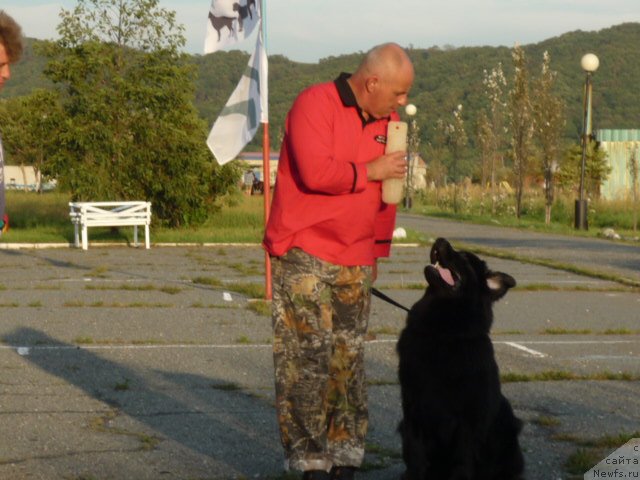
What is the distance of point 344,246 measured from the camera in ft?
17.9

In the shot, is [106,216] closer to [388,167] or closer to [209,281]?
[209,281]

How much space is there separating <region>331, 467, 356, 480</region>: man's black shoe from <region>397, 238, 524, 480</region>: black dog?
36cm

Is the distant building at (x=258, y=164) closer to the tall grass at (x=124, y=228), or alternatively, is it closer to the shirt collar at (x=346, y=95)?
the tall grass at (x=124, y=228)

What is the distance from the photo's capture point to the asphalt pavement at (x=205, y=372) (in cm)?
639

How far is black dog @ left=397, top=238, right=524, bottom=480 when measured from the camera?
517 centimetres

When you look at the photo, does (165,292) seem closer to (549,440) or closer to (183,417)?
(183,417)

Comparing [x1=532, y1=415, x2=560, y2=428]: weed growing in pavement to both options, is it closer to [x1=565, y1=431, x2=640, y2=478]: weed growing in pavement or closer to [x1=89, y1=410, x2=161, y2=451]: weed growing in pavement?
[x1=565, y1=431, x2=640, y2=478]: weed growing in pavement

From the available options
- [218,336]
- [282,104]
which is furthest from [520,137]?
[282,104]

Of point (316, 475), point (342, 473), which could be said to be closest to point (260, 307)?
point (342, 473)

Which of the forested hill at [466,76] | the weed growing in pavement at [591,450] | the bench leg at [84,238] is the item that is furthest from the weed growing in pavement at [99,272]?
the forested hill at [466,76]

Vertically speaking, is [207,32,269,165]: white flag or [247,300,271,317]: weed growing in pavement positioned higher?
[207,32,269,165]: white flag

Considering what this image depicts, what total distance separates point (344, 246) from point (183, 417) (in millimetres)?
2410

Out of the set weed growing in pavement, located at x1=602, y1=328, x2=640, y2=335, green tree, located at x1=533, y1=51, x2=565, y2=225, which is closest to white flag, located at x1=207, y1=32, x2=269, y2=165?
weed growing in pavement, located at x1=602, y1=328, x2=640, y2=335

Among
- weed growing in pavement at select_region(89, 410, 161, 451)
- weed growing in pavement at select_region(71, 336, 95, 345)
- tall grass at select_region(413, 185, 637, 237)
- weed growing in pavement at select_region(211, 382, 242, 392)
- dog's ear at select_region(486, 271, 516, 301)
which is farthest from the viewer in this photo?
tall grass at select_region(413, 185, 637, 237)
